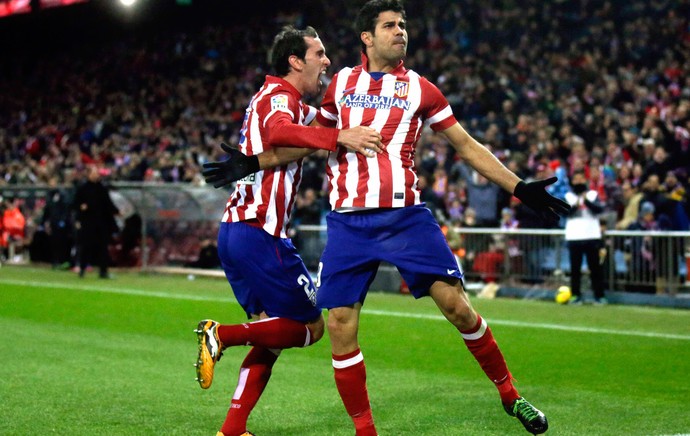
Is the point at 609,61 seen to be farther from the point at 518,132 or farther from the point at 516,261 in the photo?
the point at 516,261

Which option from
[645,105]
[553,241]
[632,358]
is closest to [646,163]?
[553,241]

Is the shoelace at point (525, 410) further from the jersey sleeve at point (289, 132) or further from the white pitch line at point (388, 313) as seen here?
the white pitch line at point (388, 313)

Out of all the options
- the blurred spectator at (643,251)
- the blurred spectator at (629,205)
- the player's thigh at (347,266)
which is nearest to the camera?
the player's thigh at (347,266)

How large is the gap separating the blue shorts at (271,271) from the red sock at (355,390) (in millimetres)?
508

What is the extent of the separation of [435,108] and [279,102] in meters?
0.87

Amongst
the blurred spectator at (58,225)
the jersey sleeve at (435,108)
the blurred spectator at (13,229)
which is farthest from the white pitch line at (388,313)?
the jersey sleeve at (435,108)

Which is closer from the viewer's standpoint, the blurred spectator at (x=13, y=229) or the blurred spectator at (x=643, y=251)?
the blurred spectator at (x=643, y=251)

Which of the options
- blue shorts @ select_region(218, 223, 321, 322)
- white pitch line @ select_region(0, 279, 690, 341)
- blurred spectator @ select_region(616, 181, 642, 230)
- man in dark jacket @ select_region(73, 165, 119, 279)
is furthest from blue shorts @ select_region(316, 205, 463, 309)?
man in dark jacket @ select_region(73, 165, 119, 279)

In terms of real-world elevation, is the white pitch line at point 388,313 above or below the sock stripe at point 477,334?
below

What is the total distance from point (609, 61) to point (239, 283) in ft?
60.0

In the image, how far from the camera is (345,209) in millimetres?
5543

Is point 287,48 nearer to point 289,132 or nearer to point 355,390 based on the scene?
point 289,132

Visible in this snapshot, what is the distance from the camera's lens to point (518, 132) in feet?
68.5

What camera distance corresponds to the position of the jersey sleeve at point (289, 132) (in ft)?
17.5
